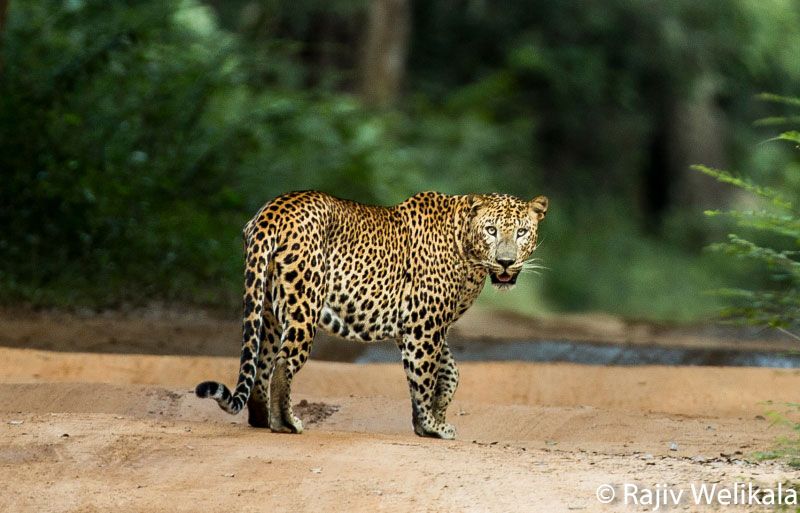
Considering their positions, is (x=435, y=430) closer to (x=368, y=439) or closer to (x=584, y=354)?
(x=368, y=439)

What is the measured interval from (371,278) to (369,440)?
1161 millimetres

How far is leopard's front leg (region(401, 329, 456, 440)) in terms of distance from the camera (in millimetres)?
8805

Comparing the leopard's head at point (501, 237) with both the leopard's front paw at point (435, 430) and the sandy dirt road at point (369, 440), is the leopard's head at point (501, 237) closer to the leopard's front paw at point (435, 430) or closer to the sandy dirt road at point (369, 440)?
the leopard's front paw at point (435, 430)

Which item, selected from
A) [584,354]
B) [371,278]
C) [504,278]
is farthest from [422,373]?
[584,354]

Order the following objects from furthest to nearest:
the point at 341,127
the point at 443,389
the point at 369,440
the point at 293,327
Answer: the point at 341,127, the point at 443,389, the point at 293,327, the point at 369,440

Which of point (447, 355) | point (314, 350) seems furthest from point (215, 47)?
point (447, 355)

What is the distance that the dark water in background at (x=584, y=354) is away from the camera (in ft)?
44.8

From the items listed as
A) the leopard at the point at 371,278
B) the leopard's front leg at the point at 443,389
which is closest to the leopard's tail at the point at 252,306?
the leopard at the point at 371,278

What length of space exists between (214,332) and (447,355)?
5.45m

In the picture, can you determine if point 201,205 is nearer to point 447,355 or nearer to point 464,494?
point 447,355

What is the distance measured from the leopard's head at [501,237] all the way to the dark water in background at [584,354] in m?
4.67

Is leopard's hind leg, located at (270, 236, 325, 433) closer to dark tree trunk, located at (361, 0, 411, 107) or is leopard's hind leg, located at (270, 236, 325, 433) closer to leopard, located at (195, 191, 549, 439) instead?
leopard, located at (195, 191, 549, 439)

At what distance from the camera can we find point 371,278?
875 centimetres

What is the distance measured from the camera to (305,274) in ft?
27.4
